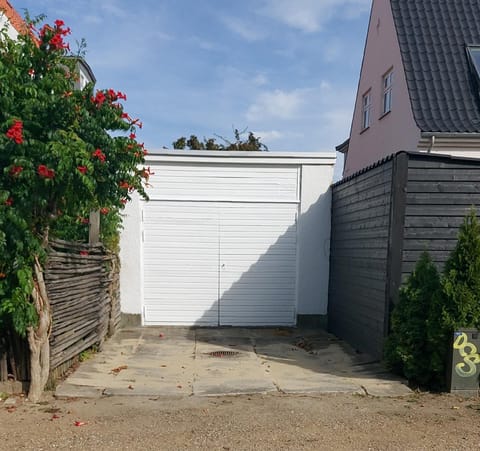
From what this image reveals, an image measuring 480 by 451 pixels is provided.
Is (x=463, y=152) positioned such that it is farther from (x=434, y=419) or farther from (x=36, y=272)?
(x=36, y=272)

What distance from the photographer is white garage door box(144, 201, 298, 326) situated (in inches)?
369

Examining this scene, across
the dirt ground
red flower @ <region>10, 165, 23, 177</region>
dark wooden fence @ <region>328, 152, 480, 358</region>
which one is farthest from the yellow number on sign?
red flower @ <region>10, 165, 23, 177</region>

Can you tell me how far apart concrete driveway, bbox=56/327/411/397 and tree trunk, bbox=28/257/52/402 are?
246mm

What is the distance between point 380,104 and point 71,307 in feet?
32.4

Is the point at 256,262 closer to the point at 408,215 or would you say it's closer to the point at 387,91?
the point at 408,215

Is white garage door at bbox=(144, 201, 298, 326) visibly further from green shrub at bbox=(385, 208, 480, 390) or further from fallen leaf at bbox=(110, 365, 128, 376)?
green shrub at bbox=(385, 208, 480, 390)

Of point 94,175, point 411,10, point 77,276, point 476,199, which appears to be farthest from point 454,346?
point 411,10

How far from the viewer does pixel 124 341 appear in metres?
7.95

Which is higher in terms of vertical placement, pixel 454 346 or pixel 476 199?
pixel 476 199

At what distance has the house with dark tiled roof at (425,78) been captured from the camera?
9281 mm

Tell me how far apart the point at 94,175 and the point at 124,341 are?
411cm

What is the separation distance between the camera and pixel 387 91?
12.1 metres

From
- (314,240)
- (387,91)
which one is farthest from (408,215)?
(387,91)

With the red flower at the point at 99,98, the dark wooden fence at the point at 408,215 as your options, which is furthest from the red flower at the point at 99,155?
the dark wooden fence at the point at 408,215
